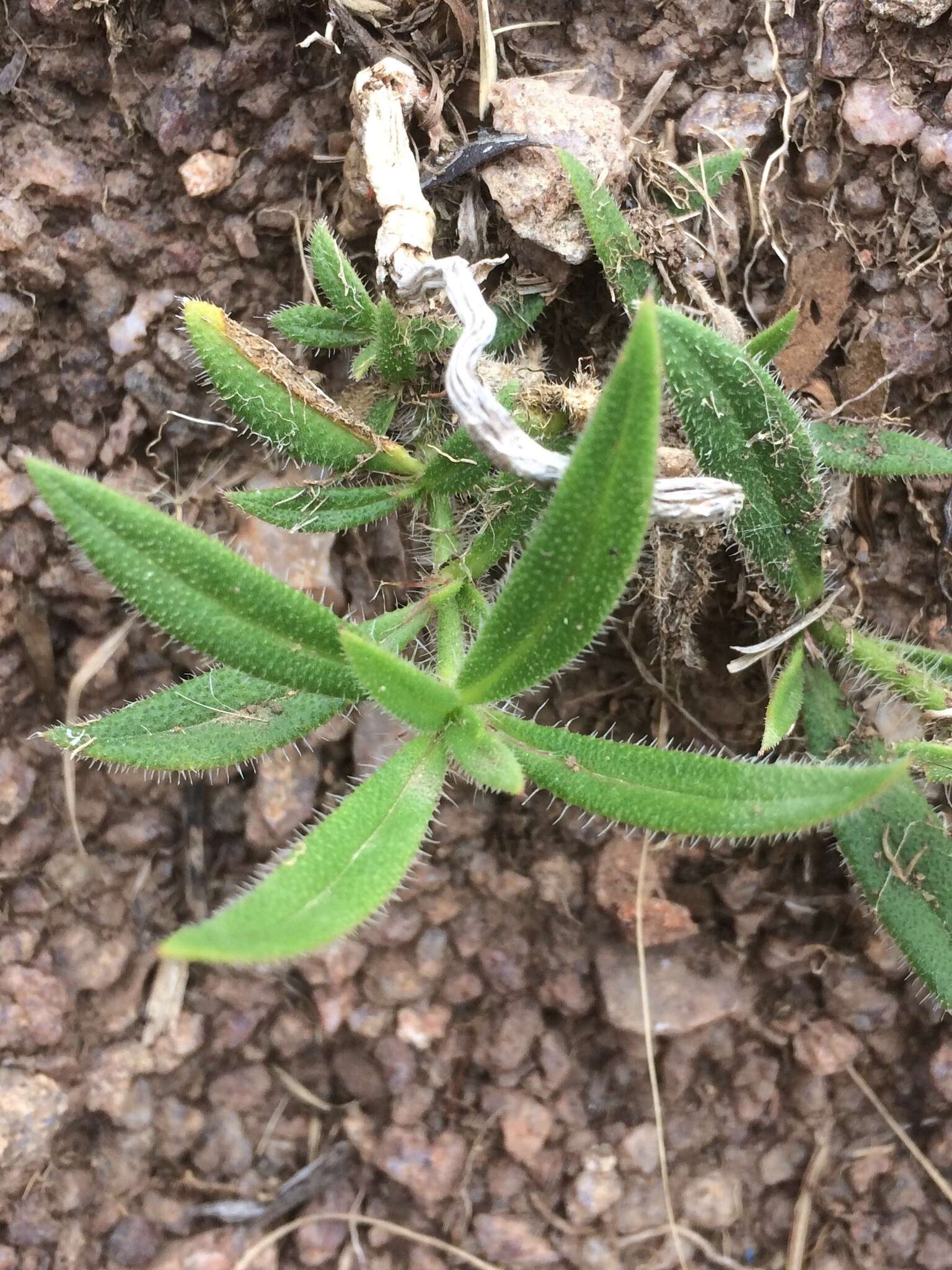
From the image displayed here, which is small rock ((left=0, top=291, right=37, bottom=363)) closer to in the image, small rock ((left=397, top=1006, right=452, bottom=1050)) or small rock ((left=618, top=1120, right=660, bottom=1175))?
small rock ((left=397, top=1006, right=452, bottom=1050))

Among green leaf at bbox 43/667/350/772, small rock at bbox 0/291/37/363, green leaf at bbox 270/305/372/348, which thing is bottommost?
green leaf at bbox 43/667/350/772

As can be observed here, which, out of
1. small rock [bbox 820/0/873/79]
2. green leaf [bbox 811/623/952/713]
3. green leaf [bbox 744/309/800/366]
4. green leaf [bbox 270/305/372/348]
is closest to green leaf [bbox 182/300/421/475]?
green leaf [bbox 270/305/372/348]

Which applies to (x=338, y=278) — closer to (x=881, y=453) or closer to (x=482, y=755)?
(x=482, y=755)

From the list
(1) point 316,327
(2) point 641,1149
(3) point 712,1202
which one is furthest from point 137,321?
(3) point 712,1202

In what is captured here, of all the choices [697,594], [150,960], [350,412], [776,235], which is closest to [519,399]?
[350,412]

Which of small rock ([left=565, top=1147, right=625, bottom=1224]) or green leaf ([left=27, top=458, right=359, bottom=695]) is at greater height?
green leaf ([left=27, top=458, right=359, bottom=695])

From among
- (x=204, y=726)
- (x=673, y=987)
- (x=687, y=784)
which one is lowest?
(x=673, y=987)

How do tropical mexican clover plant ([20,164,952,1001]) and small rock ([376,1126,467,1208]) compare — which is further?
small rock ([376,1126,467,1208])
